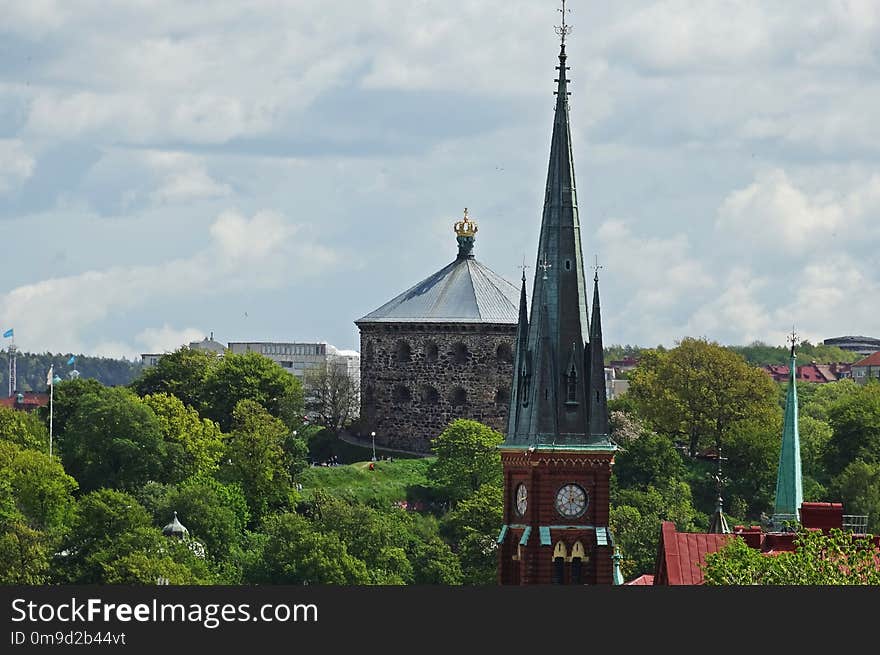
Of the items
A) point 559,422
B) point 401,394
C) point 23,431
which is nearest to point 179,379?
point 401,394

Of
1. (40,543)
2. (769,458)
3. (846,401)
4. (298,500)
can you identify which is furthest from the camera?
(846,401)

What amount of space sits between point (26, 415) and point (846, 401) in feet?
128

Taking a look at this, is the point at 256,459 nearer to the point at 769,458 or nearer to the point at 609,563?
the point at 769,458

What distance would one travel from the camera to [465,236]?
15250 centimetres

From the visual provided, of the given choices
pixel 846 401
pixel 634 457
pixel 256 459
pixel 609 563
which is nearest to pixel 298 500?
pixel 256 459

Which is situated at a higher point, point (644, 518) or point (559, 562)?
point (644, 518)

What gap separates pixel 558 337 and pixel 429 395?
56.9 metres

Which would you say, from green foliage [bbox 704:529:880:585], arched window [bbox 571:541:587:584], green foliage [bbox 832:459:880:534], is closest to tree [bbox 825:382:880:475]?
green foliage [bbox 832:459:880:534]

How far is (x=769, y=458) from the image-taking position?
14188 centimetres

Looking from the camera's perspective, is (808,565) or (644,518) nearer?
(808,565)

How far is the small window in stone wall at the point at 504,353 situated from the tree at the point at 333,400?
35.5 feet

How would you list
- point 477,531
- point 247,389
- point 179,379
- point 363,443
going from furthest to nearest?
point 179,379 → point 247,389 → point 363,443 → point 477,531

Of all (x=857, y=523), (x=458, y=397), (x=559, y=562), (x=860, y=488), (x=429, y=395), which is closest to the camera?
(x=559, y=562)

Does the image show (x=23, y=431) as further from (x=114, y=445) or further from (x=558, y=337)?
(x=558, y=337)
